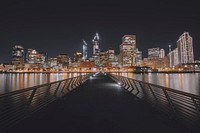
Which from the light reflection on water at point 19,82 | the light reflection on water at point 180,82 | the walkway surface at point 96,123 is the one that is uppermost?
the walkway surface at point 96,123

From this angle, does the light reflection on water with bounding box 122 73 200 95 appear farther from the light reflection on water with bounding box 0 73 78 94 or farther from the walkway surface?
the light reflection on water with bounding box 0 73 78 94

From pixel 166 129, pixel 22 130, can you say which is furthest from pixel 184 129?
pixel 22 130

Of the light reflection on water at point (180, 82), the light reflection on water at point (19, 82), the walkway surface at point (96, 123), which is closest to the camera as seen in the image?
the walkway surface at point (96, 123)

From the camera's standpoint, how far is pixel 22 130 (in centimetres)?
541

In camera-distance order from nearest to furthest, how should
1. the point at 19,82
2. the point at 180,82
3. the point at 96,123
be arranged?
the point at 96,123, the point at 180,82, the point at 19,82

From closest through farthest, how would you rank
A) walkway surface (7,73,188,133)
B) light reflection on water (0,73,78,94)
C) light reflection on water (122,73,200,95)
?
walkway surface (7,73,188,133) < light reflection on water (122,73,200,95) < light reflection on water (0,73,78,94)

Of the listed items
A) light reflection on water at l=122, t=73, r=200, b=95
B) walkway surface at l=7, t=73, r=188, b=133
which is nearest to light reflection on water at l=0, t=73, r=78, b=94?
walkway surface at l=7, t=73, r=188, b=133

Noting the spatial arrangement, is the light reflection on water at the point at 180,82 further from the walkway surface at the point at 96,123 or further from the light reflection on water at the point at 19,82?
the light reflection on water at the point at 19,82

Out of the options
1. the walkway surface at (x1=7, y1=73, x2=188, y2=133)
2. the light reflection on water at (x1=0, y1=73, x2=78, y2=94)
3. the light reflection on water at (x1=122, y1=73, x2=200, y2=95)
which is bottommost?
the light reflection on water at (x1=122, y1=73, x2=200, y2=95)

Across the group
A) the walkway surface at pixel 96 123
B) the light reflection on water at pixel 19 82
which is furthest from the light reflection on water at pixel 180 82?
the light reflection on water at pixel 19 82

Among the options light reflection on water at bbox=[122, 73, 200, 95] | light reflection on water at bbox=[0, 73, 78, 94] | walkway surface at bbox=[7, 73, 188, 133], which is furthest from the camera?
light reflection on water at bbox=[0, 73, 78, 94]

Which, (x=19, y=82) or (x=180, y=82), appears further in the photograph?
(x=19, y=82)


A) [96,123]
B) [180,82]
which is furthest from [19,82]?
[96,123]

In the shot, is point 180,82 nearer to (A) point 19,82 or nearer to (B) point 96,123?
(A) point 19,82
